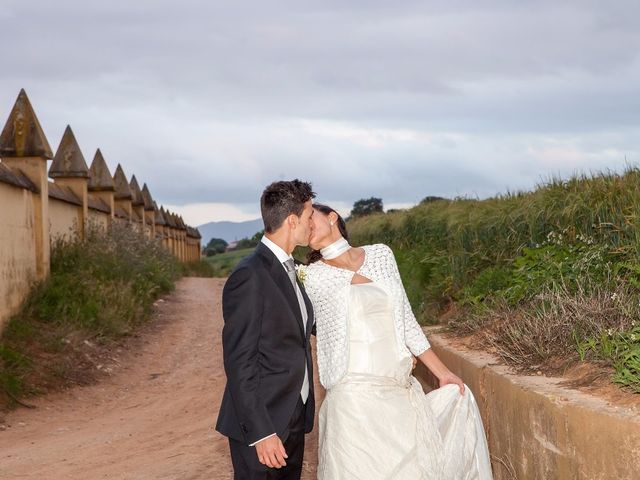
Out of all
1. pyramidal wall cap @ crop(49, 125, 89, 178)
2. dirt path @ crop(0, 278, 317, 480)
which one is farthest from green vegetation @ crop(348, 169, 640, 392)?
pyramidal wall cap @ crop(49, 125, 89, 178)

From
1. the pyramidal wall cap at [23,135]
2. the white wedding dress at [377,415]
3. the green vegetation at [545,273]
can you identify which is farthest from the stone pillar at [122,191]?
the white wedding dress at [377,415]

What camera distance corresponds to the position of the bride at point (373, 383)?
402 centimetres

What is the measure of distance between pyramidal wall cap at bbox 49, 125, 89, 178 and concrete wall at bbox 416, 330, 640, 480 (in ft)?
49.7

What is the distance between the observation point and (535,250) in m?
8.77

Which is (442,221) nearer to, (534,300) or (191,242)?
(534,300)

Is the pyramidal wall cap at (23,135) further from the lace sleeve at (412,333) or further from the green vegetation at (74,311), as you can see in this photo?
the lace sleeve at (412,333)

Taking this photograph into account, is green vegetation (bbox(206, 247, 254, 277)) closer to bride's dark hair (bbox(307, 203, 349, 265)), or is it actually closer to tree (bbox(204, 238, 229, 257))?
bride's dark hair (bbox(307, 203, 349, 265))

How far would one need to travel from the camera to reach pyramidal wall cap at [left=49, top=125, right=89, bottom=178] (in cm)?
1950

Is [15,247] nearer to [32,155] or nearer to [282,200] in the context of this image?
[32,155]

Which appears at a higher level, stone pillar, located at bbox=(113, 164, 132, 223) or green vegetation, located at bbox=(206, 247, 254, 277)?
stone pillar, located at bbox=(113, 164, 132, 223)

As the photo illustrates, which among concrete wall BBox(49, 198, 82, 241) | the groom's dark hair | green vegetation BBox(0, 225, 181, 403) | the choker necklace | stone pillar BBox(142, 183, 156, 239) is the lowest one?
green vegetation BBox(0, 225, 181, 403)

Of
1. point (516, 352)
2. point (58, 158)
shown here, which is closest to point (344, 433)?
point (516, 352)

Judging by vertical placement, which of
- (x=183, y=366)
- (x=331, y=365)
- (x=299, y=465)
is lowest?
(x=183, y=366)

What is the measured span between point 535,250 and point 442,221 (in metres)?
3.75
